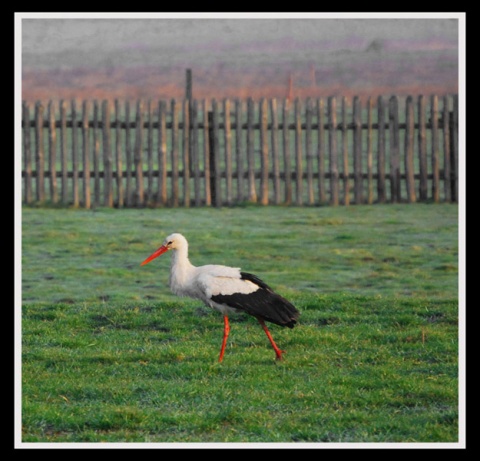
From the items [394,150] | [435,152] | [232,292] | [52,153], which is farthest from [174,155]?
[232,292]

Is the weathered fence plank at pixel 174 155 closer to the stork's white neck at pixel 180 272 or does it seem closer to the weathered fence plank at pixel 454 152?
the weathered fence plank at pixel 454 152

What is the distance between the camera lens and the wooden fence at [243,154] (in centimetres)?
1923

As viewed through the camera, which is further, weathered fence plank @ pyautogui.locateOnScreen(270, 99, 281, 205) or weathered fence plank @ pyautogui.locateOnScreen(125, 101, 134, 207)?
weathered fence plank @ pyautogui.locateOnScreen(125, 101, 134, 207)

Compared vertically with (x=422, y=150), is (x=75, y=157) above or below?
below

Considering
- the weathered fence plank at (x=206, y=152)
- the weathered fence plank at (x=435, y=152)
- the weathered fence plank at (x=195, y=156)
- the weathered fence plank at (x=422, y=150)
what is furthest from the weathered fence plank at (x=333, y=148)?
the weathered fence plank at (x=195, y=156)

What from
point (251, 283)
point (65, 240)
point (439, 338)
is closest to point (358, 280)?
point (439, 338)

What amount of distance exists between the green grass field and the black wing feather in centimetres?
44

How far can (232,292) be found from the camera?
910 cm

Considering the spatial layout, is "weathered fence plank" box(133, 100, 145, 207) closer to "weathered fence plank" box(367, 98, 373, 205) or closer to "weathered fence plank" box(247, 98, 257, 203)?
"weathered fence plank" box(247, 98, 257, 203)

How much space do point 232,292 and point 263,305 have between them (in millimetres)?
322

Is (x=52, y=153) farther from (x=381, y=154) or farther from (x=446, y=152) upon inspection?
(x=446, y=152)

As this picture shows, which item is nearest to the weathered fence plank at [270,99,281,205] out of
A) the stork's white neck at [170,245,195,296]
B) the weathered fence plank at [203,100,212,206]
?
the weathered fence plank at [203,100,212,206]

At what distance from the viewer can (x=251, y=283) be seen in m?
9.20

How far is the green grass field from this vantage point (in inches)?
299
